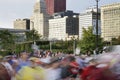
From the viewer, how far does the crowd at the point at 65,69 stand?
19.6 ft

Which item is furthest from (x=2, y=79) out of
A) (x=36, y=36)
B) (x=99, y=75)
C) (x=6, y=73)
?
(x=36, y=36)

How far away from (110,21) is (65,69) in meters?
164

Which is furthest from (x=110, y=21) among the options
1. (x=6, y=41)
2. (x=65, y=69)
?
(x=65, y=69)

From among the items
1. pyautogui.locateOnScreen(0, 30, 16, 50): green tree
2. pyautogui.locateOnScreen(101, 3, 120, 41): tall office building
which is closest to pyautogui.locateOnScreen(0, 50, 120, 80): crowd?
pyautogui.locateOnScreen(0, 30, 16, 50): green tree

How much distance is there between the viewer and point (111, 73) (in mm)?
5922

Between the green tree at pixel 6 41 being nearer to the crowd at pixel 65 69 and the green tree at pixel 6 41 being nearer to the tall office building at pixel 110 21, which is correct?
the tall office building at pixel 110 21

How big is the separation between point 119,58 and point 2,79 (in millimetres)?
2513

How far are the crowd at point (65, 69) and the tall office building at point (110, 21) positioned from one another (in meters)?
151

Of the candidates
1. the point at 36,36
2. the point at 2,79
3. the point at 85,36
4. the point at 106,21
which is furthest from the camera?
the point at 106,21

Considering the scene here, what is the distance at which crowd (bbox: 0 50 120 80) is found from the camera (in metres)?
5.97

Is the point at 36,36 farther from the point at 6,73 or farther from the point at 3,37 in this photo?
the point at 6,73

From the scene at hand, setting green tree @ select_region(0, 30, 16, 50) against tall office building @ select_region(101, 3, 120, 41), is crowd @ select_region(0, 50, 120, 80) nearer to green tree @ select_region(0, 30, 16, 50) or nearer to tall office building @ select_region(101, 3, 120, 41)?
green tree @ select_region(0, 30, 16, 50)

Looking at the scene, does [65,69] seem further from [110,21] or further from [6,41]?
[110,21]

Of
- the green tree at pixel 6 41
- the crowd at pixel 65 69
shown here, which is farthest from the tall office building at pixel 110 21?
the crowd at pixel 65 69
